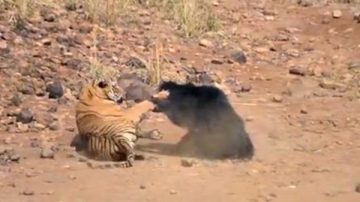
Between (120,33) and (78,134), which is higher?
(120,33)

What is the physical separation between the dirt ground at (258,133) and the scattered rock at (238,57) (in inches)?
2.5

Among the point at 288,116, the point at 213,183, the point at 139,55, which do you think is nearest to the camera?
the point at 213,183

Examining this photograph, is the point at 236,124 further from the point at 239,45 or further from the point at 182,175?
A: the point at 239,45

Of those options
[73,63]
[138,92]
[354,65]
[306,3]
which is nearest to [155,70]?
[138,92]

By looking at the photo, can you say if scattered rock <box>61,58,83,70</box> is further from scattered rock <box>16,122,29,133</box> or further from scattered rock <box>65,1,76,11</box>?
scattered rock <box>65,1,76,11</box>

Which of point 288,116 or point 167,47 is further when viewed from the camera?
point 167,47

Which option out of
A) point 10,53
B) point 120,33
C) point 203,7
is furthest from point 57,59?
point 203,7

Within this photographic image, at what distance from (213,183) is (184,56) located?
3680mm

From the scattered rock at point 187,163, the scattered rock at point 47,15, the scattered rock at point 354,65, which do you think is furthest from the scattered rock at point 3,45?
the scattered rock at point 354,65

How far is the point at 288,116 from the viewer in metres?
8.29

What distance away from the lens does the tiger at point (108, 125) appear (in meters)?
6.89

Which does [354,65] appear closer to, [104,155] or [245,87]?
[245,87]

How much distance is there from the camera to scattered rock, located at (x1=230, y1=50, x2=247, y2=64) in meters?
10.0

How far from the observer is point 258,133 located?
7.77 m
